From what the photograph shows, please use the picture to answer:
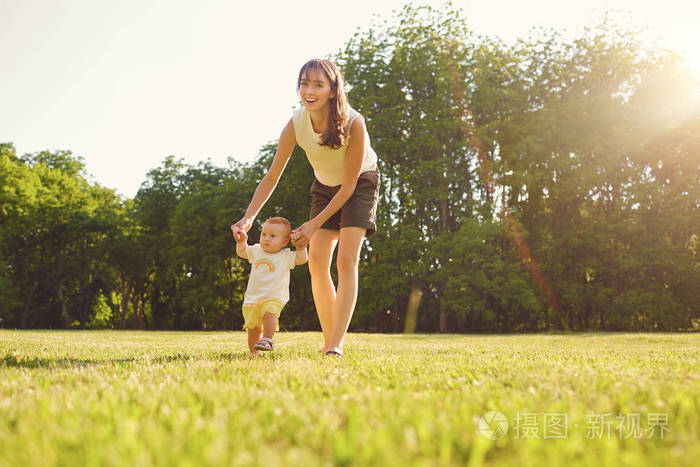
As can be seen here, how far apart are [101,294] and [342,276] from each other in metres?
39.3

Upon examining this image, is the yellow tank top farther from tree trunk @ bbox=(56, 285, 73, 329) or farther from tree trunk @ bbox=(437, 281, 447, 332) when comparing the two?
tree trunk @ bbox=(56, 285, 73, 329)

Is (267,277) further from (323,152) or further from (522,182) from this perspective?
(522,182)

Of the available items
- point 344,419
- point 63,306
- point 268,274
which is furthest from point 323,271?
point 63,306

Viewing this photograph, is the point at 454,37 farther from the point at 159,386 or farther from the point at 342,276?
the point at 159,386

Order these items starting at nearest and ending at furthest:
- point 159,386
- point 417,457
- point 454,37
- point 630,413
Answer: point 417,457, point 630,413, point 159,386, point 454,37

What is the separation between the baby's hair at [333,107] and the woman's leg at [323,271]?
95cm

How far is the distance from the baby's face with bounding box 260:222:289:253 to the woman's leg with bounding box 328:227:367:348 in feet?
2.14

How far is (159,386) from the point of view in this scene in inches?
96.7

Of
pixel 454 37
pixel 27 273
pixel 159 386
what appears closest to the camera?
pixel 159 386

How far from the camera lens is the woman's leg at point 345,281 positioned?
4.54 metres

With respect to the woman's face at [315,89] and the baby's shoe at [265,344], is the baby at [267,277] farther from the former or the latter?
the woman's face at [315,89]

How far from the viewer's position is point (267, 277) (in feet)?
16.3

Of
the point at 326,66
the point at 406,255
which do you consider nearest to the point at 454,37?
the point at 406,255

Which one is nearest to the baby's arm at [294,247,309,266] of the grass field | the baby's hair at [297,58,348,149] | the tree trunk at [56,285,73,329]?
the baby's hair at [297,58,348,149]
